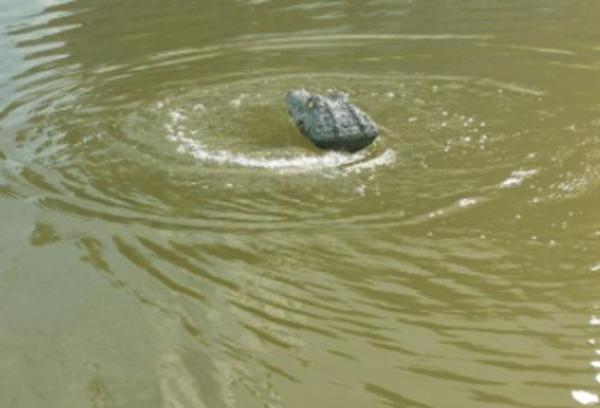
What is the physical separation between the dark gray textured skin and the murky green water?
5.4 inches

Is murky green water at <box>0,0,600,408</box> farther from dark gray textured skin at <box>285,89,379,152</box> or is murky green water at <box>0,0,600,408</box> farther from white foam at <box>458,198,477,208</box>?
dark gray textured skin at <box>285,89,379,152</box>

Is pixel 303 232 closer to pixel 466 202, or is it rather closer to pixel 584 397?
pixel 466 202

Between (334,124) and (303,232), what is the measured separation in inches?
60.2

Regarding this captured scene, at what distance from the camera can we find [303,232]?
213 inches

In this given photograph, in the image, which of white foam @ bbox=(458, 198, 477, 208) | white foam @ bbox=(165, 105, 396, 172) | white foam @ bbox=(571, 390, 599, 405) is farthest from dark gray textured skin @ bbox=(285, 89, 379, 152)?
white foam @ bbox=(571, 390, 599, 405)

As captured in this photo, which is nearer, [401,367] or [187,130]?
[401,367]

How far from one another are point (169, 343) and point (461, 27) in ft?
22.0

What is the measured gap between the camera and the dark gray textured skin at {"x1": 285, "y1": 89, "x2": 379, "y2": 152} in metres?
6.55

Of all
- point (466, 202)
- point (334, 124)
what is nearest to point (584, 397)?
point (466, 202)

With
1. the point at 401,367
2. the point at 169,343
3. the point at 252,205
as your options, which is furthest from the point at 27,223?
the point at 401,367

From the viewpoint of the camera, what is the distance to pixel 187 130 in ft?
23.2

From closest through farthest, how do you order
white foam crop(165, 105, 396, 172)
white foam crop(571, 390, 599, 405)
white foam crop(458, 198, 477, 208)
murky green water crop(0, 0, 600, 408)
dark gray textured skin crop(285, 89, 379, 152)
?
white foam crop(571, 390, 599, 405)
murky green water crop(0, 0, 600, 408)
white foam crop(458, 198, 477, 208)
white foam crop(165, 105, 396, 172)
dark gray textured skin crop(285, 89, 379, 152)

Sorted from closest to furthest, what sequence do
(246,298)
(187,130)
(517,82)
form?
(246,298)
(187,130)
(517,82)

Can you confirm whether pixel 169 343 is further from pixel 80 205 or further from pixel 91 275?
pixel 80 205
